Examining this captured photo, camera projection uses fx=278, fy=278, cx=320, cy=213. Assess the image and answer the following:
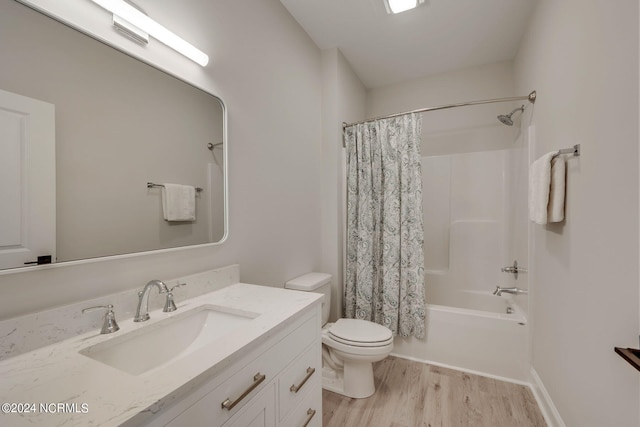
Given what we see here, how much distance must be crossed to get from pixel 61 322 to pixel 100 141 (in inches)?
22.6

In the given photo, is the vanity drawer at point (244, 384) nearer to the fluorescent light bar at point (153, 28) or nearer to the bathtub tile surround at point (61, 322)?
the bathtub tile surround at point (61, 322)

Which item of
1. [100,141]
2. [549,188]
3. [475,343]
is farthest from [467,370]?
[100,141]

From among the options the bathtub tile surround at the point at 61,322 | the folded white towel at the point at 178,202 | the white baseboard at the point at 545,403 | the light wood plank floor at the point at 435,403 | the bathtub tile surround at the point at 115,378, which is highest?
the folded white towel at the point at 178,202

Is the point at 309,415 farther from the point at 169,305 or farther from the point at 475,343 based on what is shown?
the point at 475,343

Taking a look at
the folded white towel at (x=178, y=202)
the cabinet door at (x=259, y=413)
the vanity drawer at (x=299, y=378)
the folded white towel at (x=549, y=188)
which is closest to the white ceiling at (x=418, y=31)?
the folded white towel at (x=549, y=188)

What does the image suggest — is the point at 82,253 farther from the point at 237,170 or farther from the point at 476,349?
the point at 476,349

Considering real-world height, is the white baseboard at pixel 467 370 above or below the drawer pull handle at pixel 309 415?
below

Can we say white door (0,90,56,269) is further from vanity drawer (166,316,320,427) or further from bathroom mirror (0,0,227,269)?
vanity drawer (166,316,320,427)

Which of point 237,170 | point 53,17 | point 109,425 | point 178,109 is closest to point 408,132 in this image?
point 237,170

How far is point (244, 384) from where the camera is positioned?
79 centimetres

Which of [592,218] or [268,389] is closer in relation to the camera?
[268,389]

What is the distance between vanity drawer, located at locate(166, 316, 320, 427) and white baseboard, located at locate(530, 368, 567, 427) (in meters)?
1.45

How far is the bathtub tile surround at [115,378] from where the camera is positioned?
19.9 inches

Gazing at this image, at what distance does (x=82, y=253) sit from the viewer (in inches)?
35.0
